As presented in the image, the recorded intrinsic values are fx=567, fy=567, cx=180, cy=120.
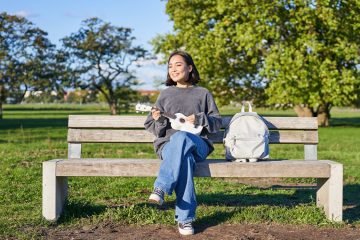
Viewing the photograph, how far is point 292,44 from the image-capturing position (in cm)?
2477

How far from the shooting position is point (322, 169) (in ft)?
16.2

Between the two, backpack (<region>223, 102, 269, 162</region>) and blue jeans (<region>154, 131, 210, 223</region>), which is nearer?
blue jeans (<region>154, 131, 210, 223</region>)

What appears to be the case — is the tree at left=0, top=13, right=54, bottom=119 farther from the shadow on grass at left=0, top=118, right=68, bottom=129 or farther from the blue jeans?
the blue jeans

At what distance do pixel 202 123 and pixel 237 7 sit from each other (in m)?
21.0

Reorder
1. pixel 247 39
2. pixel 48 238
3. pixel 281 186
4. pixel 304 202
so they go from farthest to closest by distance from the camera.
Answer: pixel 247 39
pixel 281 186
pixel 304 202
pixel 48 238

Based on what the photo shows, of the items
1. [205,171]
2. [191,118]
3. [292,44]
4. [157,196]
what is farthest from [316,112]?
[157,196]

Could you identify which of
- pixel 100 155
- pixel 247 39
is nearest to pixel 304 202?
pixel 100 155

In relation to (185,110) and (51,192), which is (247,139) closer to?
(185,110)

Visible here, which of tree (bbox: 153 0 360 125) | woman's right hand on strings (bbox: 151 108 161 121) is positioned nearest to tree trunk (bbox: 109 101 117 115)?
tree (bbox: 153 0 360 125)

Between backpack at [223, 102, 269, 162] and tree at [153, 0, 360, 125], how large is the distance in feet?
60.9

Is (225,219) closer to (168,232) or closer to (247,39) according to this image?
(168,232)

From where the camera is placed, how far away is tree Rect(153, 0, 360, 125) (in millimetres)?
23688

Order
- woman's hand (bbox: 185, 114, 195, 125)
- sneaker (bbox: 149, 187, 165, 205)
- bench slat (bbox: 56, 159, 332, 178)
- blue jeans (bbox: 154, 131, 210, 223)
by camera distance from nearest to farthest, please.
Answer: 1. sneaker (bbox: 149, 187, 165, 205)
2. blue jeans (bbox: 154, 131, 210, 223)
3. bench slat (bbox: 56, 159, 332, 178)
4. woman's hand (bbox: 185, 114, 195, 125)

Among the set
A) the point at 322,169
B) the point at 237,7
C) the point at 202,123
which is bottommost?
the point at 322,169
